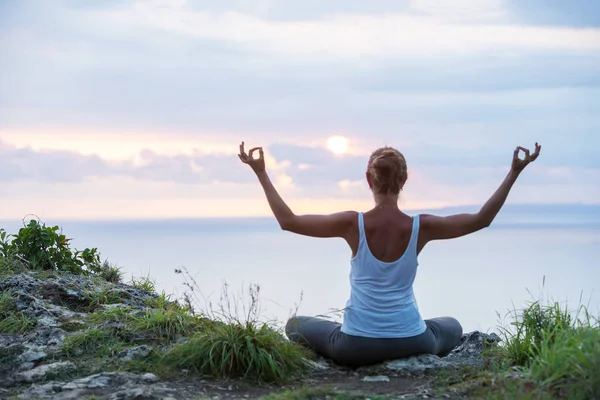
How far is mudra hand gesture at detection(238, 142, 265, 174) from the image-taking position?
6.36 m

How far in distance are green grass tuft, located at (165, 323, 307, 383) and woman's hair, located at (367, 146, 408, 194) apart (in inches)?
62.8

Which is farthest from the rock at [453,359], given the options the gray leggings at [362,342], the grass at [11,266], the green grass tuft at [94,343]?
the grass at [11,266]

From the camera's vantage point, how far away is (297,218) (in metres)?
6.21

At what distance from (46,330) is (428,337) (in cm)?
370

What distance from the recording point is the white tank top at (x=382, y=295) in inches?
249

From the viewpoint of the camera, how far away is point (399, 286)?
21.2ft

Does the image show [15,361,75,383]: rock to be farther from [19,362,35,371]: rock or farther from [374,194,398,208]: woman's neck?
[374,194,398,208]: woman's neck

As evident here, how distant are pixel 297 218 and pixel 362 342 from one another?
4.12ft

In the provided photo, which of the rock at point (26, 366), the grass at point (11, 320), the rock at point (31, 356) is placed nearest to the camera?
the rock at point (26, 366)

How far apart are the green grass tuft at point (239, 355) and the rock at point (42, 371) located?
88 cm

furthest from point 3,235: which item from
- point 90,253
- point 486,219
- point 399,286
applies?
point 486,219

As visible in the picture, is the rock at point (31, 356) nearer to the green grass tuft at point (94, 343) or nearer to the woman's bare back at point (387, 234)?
the green grass tuft at point (94, 343)

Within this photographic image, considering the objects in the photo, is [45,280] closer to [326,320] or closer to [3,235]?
[3,235]

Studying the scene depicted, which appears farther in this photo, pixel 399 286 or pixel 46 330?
pixel 46 330
